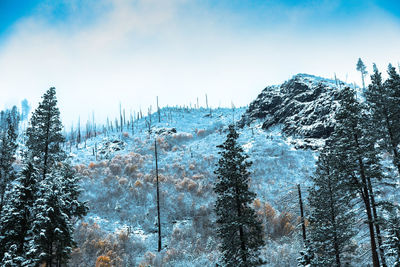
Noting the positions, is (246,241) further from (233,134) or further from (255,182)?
(255,182)

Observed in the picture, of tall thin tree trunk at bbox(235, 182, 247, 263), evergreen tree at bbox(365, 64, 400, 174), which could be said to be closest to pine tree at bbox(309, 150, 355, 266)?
evergreen tree at bbox(365, 64, 400, 174)

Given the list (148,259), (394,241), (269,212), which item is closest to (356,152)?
(394,241)

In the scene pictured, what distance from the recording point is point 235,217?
15.9m

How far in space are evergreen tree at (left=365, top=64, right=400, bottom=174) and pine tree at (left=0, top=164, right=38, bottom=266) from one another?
21734 millimetres

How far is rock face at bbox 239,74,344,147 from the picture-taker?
5584cm

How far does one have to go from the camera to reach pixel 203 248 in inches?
1008

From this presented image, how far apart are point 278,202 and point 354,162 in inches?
749

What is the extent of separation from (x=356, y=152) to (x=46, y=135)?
2263 cm

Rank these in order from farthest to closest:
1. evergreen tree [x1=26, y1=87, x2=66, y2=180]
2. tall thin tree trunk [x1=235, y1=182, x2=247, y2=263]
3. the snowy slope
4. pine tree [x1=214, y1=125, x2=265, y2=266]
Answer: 1. the snowy slope
2. evergreen tree [x1=26, y1=87, x2=66, y2=180]
3. pine tree [x1=214, y1=125, x2=265, y2=266]
4. tall thin tree trunk [x1=235, y1=182, x2=247, y2=263]

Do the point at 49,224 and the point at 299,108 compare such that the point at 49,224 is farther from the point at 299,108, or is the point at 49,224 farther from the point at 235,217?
the point at 299,108

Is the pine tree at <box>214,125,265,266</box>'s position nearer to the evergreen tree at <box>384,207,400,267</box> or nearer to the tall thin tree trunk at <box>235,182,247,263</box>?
the tall thin tree trunk at <box>235,182,247,263</box>

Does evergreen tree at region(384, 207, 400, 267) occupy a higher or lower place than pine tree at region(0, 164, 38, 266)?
lower

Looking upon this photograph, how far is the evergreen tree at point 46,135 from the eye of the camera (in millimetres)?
19719

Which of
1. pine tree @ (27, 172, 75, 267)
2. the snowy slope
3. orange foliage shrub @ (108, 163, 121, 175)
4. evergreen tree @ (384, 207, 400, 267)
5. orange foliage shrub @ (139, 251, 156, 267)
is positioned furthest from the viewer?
orange foliage shrub @ (108, 163, 121, 175)
